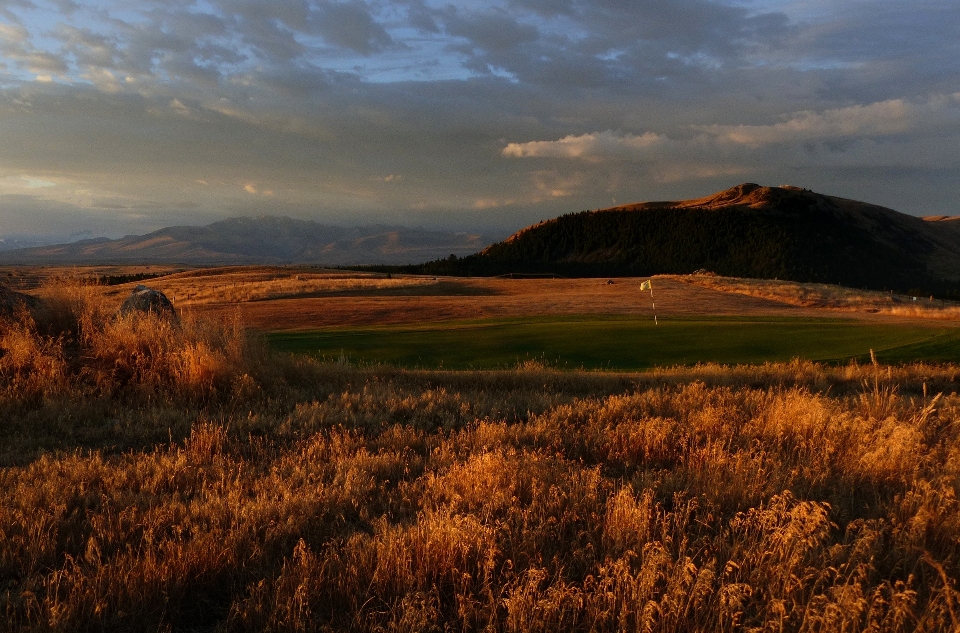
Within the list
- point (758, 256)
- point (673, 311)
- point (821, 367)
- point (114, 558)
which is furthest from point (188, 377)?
point (758, 256)

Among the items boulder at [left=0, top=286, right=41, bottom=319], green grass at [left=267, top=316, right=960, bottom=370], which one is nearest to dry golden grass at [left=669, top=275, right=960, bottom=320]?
green grass at [left=267, top=316, right=960, bottom=370]

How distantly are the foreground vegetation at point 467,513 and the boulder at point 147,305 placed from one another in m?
2.95

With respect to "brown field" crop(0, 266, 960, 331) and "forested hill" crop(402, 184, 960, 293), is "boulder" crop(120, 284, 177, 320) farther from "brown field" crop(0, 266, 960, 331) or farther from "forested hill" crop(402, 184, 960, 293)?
"forested hill" crop(402, 184, 960, 293)

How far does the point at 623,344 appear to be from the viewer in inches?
703

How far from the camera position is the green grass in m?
15.9

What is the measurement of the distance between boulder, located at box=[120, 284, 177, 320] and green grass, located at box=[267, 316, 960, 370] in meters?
4.10

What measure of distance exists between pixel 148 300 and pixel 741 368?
13.2 m

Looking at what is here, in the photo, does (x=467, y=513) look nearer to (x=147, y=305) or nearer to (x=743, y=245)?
(x=147, y=305)

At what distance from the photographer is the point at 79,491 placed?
17.2ft

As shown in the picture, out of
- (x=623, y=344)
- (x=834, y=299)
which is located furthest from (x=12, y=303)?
(x=834, y=299)

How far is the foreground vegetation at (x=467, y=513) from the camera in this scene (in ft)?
11.5

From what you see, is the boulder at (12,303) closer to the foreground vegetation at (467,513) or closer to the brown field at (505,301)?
the foreground vegetation at (467,513)

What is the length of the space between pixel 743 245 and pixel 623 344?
99271 millimetres

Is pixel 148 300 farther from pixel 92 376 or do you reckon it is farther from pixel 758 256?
pixel 758 256
